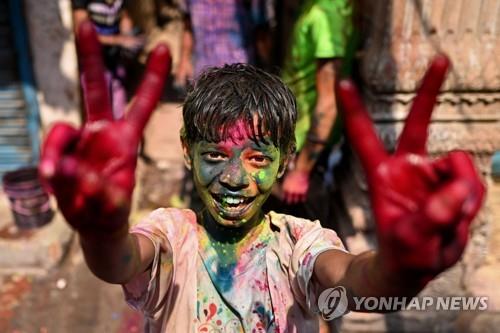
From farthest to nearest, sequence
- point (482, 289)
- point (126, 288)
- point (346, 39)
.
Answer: point (482, 289)
point (346, 39)
point (126, 288)

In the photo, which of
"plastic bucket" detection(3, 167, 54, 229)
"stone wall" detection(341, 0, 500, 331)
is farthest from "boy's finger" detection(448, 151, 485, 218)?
"plastic bucket" detection(3, 167, 54, 229)

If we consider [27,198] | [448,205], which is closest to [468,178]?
[448,205]

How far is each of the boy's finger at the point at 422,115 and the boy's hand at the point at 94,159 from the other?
50 centimetres

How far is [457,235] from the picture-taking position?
0.83 m

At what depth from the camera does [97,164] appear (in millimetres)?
910

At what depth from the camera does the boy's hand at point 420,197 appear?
31.6 inches

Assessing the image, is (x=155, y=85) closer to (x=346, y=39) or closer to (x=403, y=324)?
(x=346, y=39)

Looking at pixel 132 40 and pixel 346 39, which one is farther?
pixel 132 40

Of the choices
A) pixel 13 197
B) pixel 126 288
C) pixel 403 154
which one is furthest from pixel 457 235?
pixel 13 197

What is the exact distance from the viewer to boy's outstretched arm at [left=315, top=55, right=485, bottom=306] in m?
0.81

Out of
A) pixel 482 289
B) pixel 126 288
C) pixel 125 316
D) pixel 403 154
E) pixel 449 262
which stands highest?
pixel 403 154

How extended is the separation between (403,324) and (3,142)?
10.3ft

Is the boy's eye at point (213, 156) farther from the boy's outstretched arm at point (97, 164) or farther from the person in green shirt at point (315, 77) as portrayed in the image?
the person in green shirt at point (315, 77)

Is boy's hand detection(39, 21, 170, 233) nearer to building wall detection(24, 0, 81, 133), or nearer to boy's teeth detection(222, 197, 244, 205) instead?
boy's teeth detection(222, 197, 244, 205)
